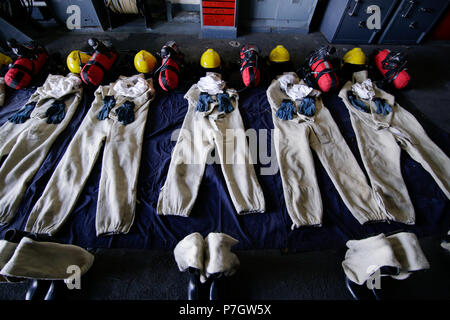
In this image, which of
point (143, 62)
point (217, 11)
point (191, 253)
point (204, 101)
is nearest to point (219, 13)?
point (217, 11)

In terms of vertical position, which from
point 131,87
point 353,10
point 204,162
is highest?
point 353,10

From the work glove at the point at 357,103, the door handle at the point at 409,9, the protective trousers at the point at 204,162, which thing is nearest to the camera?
the protective trousers at the point at 204,162

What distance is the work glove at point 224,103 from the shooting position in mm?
2033

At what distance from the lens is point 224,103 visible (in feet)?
6.77

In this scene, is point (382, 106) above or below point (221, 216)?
above

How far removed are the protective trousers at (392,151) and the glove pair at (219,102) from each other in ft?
4.22

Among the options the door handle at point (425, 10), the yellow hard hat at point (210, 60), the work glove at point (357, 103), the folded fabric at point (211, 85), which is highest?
the door handle at point (425, 10)

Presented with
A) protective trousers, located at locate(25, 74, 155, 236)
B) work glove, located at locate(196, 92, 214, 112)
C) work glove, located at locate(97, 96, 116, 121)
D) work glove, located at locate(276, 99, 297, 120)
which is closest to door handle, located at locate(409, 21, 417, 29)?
work glove, located at locate(276, 99, 297, 120)

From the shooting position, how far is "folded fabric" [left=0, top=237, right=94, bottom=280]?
1.08 metres

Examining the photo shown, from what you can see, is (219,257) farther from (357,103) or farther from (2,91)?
(2,91)

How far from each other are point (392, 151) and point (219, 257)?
1.82 meters

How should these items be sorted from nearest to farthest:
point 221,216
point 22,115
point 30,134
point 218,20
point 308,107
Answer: point 221,216, point 30,134, point 22,115, point 308,107, point 218,20

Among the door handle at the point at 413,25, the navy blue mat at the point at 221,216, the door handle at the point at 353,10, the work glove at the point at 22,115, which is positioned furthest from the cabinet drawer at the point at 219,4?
the door handle at the point at 413,25

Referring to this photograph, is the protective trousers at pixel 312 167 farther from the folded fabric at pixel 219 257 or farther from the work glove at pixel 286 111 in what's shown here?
the folded fabric at pixel 219 257
